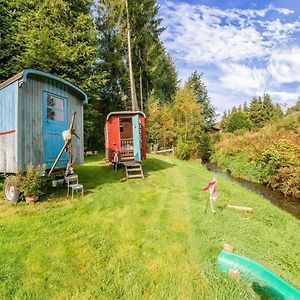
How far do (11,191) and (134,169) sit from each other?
5.16 m

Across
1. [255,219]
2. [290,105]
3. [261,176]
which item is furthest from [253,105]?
[255,219]

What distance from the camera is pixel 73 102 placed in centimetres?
962

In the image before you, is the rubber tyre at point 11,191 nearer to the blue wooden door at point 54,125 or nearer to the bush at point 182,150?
the blue wooden door at point 54,125

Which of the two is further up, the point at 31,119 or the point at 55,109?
the point at 55,109

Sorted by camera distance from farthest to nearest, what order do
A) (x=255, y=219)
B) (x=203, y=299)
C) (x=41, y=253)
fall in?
(x=255, y=219) < (x=41, y=253) < (x=203, y=299)

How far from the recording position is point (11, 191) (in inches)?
288

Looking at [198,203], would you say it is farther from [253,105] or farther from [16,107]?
[253,105]

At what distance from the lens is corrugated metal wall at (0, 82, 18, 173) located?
7175 millimetres

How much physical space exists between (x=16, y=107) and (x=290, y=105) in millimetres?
59445

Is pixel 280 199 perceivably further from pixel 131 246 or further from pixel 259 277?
pixel 131 246

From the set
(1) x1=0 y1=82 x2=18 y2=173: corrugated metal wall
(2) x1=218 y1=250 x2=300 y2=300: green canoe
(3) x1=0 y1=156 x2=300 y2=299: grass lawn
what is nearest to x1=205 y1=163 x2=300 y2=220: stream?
(3) x1=0 y1=156 x2=300 y2=299: grass lawn

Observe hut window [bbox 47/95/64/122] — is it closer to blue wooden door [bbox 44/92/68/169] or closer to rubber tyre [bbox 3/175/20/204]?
blue wooden door [bbox 44/92/68/169]

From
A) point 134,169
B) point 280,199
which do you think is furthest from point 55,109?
point 280,199

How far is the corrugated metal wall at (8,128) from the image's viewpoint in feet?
23.5
